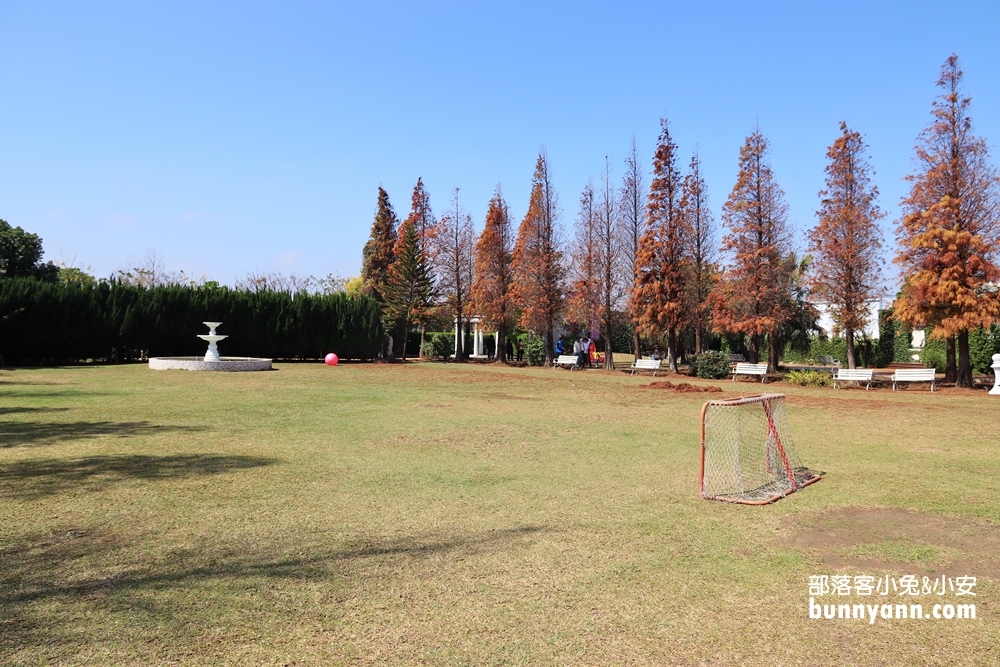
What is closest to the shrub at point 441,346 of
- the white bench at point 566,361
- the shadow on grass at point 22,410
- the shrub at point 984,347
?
the white bench at point 566,361

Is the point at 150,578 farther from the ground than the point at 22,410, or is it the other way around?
the point at 22,410

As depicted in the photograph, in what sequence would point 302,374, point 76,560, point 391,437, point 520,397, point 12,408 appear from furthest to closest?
point 302,374, point 520,397, point 12,408, point 391,437, point 76,560

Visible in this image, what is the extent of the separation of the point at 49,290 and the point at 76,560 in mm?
29513

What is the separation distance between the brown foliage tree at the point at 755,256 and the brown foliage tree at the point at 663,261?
201 centimetres

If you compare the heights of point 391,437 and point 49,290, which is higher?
point 49,290

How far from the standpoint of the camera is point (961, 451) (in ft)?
34.1

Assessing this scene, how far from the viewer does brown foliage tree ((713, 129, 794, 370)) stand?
30219 millimetres

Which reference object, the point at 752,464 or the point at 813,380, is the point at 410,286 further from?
the point at 752,464

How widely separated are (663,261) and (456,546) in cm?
2836

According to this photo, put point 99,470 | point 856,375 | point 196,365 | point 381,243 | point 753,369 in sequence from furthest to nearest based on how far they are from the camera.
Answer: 1. point 381,243
2. point 753,369
3. point 196,365
4. point 856,375
5. point 99,470

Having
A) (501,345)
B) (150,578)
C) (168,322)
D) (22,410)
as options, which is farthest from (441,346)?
(150,578)

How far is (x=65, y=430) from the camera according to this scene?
420 inches

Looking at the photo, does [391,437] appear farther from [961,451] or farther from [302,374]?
[302,374]

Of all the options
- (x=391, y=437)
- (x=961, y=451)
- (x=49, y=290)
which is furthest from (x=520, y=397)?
(x=49, y=290)
